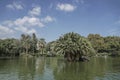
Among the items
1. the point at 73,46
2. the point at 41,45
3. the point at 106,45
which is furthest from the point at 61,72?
the point at 41,45

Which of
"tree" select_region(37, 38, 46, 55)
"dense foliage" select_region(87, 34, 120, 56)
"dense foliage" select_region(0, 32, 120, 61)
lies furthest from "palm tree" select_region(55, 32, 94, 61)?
"tree" select_region(37, 38, 46, 55)

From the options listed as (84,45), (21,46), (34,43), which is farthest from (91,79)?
(34,43)

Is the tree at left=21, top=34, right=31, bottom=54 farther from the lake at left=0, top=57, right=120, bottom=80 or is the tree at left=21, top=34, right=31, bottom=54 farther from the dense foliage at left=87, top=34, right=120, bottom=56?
the lake at left=0, top=57, right=120, bottom=80

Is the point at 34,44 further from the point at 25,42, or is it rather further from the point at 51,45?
the point at 51,45

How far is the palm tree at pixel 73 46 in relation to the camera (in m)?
56.5

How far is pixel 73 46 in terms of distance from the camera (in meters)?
56.4

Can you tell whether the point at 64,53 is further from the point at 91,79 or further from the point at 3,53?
the point at 3,53

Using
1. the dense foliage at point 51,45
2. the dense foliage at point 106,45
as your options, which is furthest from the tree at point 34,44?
the dense foliage at point 106,45

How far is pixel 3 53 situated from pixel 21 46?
1957 cm

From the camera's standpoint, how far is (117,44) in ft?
401

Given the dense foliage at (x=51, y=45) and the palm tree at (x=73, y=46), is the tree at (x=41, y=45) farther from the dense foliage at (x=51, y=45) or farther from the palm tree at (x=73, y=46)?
the palm tree at (x=73, y=46)

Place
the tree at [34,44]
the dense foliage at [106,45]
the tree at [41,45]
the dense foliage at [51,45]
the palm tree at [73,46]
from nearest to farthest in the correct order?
the palm tree at [73,46], the dense foliage at [51,45], the dense foliage at [106,45], the tree at [34,44], the tree at [41,45]

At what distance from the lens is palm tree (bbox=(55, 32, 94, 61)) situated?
5647 cm

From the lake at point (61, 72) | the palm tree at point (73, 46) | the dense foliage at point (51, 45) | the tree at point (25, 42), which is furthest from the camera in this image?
the tree at point (25, 42)
